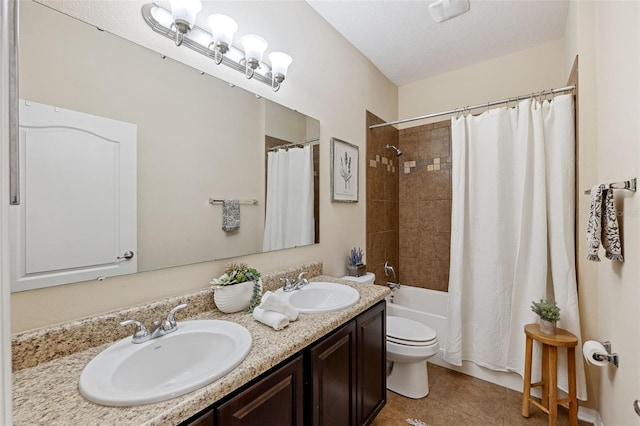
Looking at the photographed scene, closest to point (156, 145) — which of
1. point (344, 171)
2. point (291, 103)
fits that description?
point (291, 103)

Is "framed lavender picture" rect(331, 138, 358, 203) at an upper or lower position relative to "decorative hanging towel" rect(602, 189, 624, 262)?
upper

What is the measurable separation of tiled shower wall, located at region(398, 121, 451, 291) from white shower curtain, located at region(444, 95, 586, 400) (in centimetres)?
59

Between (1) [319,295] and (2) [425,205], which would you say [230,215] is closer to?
(1) [319,295]

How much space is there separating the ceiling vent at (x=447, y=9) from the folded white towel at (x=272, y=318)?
2206 mm

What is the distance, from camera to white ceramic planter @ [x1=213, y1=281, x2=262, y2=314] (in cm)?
120

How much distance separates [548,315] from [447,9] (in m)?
2.11

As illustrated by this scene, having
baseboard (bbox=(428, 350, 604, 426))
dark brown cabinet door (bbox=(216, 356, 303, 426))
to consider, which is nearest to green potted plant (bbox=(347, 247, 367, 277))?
baseboard (bbox=(428, 350, 604, 426))

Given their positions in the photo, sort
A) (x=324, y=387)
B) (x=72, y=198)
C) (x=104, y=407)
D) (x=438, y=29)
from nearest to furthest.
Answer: (x=104, y=407) → (x=72, y=198) → (x=324, y=387) → (x=438, y=29)

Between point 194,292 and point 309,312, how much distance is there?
52cm

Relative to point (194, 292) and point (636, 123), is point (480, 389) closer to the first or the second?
point (636, 123)

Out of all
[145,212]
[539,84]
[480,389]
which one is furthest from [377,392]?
[539,84]

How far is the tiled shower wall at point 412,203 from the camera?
8.84ft

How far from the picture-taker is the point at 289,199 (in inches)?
69.2

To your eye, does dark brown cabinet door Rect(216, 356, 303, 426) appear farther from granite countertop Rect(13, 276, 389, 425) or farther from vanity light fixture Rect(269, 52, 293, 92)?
vanity light fixture Rect(269, 52, 293, 92)
